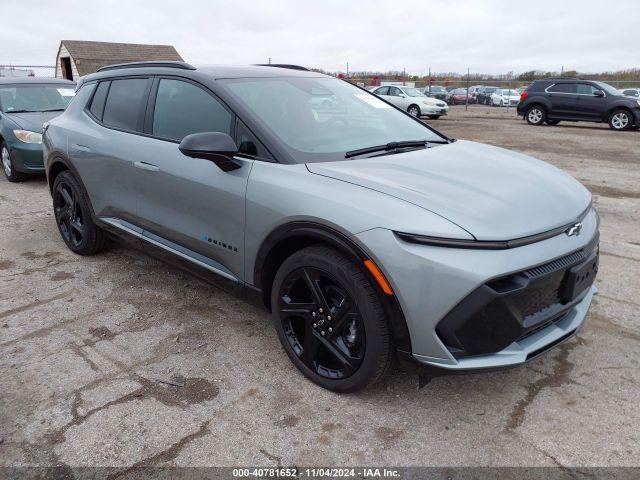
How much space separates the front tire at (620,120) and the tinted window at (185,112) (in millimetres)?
16871

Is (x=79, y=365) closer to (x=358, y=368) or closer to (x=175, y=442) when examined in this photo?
(x=175, y=442)

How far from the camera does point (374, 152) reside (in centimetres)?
297

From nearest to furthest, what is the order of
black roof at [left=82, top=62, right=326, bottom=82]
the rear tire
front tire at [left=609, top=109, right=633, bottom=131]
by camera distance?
black roof at [left=82, top=62, right=326, bottom=82], front tire at [left=609, top=109, right=633, bottom=131], the rear tire

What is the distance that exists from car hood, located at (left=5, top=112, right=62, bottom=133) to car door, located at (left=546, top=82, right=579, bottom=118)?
51.3 ft

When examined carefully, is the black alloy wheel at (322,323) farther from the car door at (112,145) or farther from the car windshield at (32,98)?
the car windshield at (32,98)

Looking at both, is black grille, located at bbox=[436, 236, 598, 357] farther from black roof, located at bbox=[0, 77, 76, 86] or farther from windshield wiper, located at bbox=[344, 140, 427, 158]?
black roof, located at bbox=[0, 77, 76, 86]

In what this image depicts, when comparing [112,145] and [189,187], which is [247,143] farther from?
[112,145]

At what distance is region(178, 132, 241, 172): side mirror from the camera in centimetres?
267

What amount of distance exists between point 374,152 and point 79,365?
213 cm

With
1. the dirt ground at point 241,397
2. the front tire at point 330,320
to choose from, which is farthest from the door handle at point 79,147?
the front tire at point 330,320

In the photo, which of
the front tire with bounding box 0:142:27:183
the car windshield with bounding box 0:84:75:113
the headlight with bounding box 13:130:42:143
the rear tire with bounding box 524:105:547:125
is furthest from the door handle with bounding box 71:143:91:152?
the rear tire with bounding box 524:105:547:125

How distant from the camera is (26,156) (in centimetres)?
735

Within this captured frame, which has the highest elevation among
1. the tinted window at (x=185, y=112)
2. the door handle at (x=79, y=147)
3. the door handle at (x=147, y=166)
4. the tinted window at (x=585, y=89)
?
the tinted window at (x=585, y=89)

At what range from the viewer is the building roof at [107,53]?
30969mm
